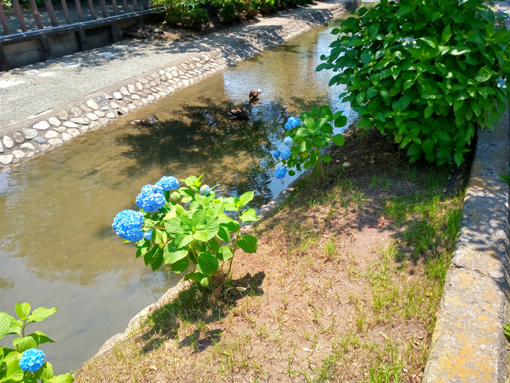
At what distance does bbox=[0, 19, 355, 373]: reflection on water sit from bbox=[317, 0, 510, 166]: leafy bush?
7.42 ft

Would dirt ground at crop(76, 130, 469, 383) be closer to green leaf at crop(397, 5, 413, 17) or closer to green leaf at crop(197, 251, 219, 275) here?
green leaf at crop(197, 251, 219, 275)

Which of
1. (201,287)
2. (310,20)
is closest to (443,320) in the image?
(201,287)

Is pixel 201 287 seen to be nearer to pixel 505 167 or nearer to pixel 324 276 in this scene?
pixel 324 276

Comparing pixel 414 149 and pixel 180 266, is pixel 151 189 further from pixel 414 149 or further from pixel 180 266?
pixel 414 149

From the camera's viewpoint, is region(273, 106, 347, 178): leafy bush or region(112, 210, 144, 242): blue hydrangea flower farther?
region(273, 106, 347, 178): leafy bush

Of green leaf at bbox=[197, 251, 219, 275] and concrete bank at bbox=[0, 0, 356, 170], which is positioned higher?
green leaf at bbox=[197, 251, 219, 275]

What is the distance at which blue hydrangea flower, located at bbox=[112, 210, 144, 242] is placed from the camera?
2.71 meters

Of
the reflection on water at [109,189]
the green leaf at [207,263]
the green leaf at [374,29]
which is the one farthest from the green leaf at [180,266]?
the green leaf at [374,29]

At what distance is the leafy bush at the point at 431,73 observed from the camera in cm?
399

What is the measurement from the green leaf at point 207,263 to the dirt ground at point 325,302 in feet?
1.45

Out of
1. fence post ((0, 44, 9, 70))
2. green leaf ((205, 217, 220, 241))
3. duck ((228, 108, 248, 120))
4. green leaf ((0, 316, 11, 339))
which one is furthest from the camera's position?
fence post ((0, 44, 9, 70))

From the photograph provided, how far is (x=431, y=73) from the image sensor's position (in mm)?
4082

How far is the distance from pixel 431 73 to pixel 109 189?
4.63 m

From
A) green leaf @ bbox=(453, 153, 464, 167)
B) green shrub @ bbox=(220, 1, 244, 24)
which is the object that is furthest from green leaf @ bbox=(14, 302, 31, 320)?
green shrub @ bbox=(220, 1, 244, 24)
